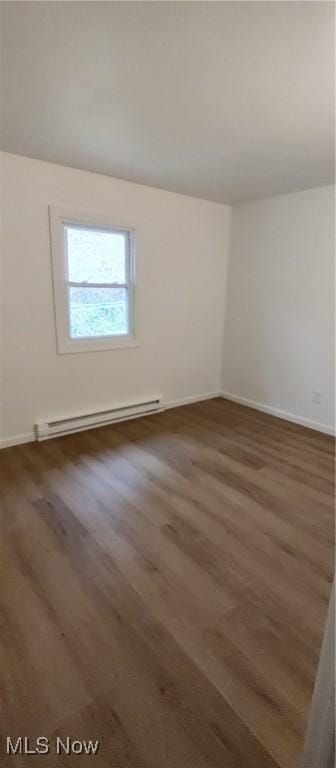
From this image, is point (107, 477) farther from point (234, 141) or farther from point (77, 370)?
point (234, 141)

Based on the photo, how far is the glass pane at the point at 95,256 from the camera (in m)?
3.17

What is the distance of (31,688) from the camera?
1.23 meters

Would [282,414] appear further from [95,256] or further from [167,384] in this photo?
[95,256]

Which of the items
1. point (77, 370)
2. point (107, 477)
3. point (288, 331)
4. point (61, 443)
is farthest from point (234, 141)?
point (61, 443)

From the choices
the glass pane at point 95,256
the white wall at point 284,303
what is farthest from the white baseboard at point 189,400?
the glass pane at point 95,256

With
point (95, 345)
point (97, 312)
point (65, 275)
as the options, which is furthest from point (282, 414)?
point (65, 275)

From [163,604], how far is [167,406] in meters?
2.74

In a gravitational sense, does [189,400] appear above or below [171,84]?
below

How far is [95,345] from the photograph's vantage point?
3.42 metres

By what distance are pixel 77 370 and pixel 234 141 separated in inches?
89.2

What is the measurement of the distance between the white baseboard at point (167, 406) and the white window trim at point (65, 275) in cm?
84

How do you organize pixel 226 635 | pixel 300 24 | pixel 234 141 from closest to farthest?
pixel 300 24, pixel 226 635, pixel 234 141

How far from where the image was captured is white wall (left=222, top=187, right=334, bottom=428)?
3449 mm

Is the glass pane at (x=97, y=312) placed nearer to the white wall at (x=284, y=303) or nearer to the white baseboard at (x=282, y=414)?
the white wall at (x=284, y=303)
